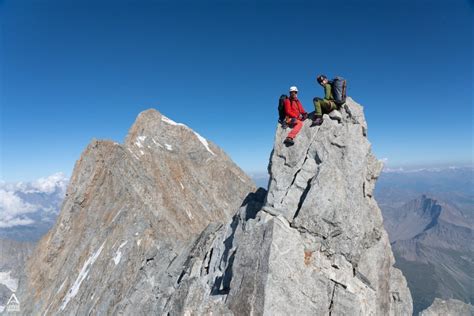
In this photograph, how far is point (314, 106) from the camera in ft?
73.5

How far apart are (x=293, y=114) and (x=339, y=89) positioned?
11.4 ft

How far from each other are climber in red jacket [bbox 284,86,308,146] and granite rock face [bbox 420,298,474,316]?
23075 millimetres

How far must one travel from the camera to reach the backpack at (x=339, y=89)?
22.1m

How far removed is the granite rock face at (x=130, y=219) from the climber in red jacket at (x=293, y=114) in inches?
639

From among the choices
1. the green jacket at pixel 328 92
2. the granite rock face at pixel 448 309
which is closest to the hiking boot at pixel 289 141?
the green jacket at pixel 328 92

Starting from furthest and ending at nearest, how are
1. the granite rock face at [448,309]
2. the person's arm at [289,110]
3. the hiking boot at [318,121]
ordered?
the granite rock face at [448,309], the person's arm at [289,110], the hiking boot at [318,121]

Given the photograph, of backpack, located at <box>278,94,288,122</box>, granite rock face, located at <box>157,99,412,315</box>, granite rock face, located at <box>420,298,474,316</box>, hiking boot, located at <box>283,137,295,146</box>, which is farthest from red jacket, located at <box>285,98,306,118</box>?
granite rock face, located at <box>420,298,474,316</box>

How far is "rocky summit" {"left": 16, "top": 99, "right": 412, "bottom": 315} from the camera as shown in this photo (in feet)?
52.2

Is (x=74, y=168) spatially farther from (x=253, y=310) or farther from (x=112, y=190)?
(x=253, y=310)

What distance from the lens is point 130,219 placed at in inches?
1768

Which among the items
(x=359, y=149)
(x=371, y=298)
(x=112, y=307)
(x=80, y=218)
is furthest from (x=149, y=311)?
(x=80, y=218)

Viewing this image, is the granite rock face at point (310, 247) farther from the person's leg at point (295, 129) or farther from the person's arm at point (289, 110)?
the person's arm at point (289, 110)

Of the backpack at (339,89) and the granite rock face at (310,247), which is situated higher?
the backpack at (339,89)

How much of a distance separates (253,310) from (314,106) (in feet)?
45.1
